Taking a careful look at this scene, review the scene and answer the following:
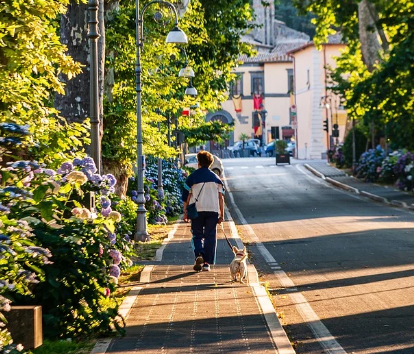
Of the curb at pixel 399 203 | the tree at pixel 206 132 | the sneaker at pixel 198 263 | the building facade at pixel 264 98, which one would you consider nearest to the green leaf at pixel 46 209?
the sneaker at pixel 198 263

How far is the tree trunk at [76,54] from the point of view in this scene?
17.3 metres

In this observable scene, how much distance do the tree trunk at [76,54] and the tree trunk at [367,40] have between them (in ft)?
130

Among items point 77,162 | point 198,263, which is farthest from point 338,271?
point 77,162

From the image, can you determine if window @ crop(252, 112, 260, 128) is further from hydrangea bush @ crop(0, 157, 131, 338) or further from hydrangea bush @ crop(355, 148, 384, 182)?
hydrangea bush @ crop(0, 157, 131, 338)

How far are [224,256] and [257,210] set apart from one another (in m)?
19.2

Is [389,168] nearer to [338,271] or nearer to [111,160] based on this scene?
[111,160]

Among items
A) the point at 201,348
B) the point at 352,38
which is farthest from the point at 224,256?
the point at 352,38

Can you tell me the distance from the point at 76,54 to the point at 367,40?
135 ft

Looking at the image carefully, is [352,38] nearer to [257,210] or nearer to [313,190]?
[313,190]

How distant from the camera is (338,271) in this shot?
1642 centimetres

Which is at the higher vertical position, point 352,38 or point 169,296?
point 352,38

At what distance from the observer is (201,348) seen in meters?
9.23

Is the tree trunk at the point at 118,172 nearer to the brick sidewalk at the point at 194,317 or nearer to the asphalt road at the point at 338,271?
the asphalt road at the point at 338,271

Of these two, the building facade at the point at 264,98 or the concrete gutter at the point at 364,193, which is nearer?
the concrete gutter at the point at 364,193
